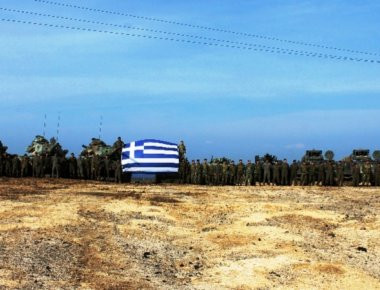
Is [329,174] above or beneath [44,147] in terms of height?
beneath

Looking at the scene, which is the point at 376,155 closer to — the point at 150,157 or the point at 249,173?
the point at 249,173

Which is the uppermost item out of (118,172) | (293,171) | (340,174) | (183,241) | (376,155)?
(376,155)

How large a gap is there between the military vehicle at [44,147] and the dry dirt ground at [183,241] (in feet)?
21.1

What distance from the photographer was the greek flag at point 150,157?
27.3m

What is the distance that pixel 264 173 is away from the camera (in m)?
28.7

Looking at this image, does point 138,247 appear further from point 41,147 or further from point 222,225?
point 41,147

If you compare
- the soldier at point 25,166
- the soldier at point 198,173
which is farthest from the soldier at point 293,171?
the soldier at point 25,166

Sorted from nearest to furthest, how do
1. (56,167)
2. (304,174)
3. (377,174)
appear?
(56,167)
(304,174)
(377,174)

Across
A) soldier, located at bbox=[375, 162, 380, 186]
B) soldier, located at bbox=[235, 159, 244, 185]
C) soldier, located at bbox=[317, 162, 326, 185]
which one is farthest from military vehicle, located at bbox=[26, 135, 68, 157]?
soldier, located at bbox=[375, 162, 380, 186]

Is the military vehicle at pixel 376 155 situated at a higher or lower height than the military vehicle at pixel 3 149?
higher

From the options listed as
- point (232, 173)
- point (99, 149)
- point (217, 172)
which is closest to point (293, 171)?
point (232, 173)

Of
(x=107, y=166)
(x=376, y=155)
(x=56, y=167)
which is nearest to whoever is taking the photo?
(x=56, y=167)

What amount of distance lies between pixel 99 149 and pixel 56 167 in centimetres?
225

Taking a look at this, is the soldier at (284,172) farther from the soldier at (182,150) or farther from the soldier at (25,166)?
the soldier at (25,166)
